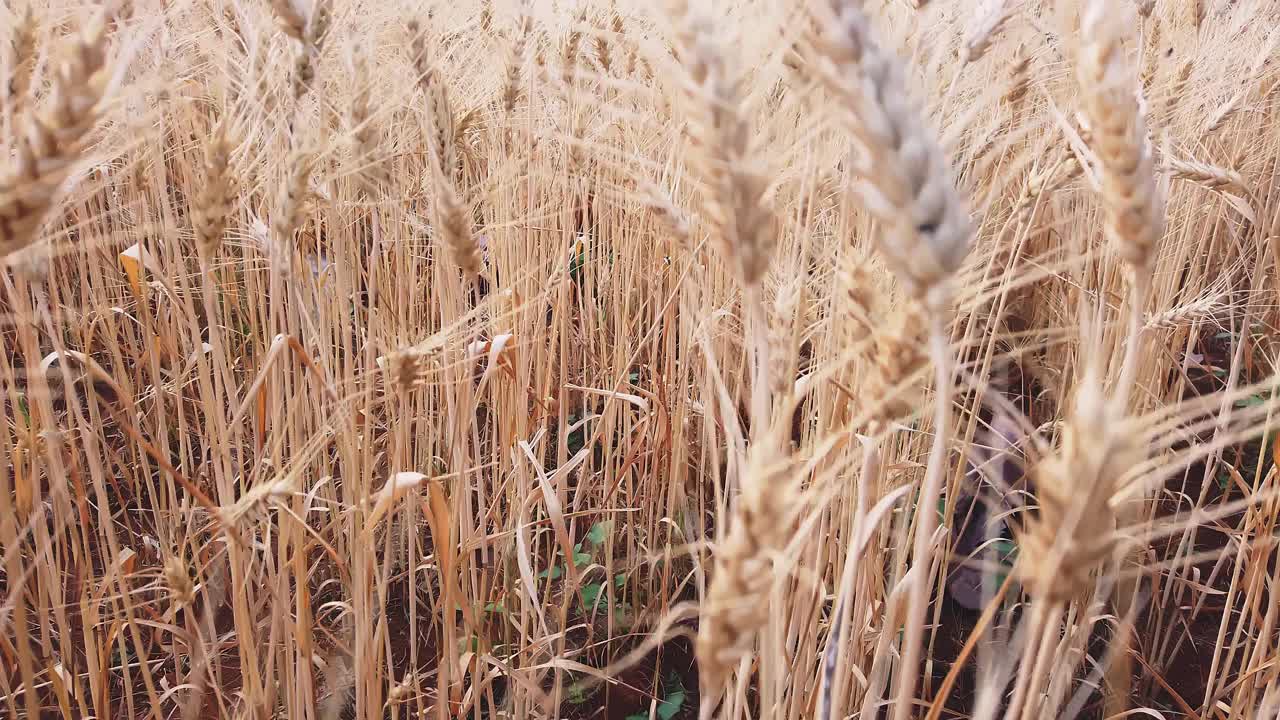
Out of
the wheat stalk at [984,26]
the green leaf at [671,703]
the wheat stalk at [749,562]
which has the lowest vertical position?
the green leaf at [671,703]

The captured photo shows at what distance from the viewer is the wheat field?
547mm

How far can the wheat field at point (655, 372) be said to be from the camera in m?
0.55

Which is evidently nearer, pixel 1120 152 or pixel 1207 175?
pixel 1120 152

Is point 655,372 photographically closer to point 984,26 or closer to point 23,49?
point 984,26

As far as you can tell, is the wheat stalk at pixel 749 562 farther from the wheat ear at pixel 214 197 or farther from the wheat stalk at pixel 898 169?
the wheat ear at pixel 214 197

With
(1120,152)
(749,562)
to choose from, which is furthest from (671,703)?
(1120,152)

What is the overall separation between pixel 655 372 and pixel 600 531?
350mm

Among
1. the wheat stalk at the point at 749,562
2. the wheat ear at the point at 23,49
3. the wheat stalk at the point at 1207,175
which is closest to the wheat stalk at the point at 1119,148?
the wheat stalk at the point at 749,562

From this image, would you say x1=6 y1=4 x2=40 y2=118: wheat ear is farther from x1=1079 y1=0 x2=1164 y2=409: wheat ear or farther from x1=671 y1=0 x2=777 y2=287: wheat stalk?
x1=1079 y1=0 x2=1164 y2=409: wheat ear

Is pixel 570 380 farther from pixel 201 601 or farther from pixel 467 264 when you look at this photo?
pixel 467 264

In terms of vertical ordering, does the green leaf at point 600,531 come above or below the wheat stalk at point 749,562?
below

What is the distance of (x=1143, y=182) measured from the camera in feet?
1.83

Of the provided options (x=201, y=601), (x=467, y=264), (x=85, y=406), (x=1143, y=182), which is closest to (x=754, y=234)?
(x=1143, y=182)

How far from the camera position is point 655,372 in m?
1.56
